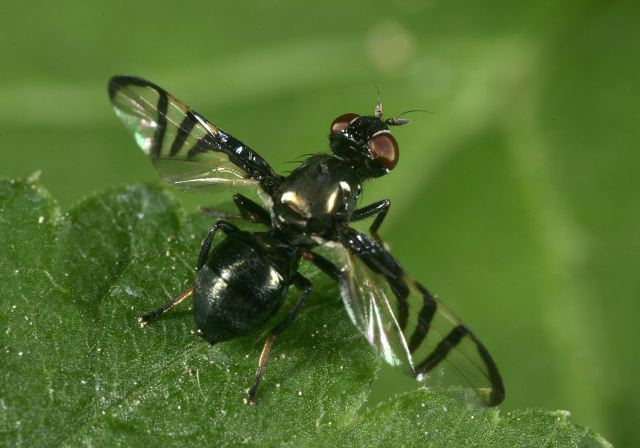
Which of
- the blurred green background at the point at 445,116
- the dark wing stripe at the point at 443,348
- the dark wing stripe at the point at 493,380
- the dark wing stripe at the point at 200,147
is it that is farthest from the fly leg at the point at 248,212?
the blurred green background at the point at 445,116

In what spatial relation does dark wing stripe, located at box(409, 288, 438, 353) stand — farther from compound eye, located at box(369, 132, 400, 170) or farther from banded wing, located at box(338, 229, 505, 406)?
compound eye, located at box(369, 132, 400, 170)

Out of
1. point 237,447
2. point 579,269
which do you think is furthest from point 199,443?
point 579,269

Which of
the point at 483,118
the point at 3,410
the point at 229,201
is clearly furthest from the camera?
the point at 483,118

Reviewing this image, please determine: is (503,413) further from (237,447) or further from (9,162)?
(9,162)

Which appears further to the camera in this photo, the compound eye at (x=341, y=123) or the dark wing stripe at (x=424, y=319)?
the compound eye at (x=341, y=123)

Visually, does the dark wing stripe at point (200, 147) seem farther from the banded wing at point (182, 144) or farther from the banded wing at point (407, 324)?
the banded wing at point (407, 324)
